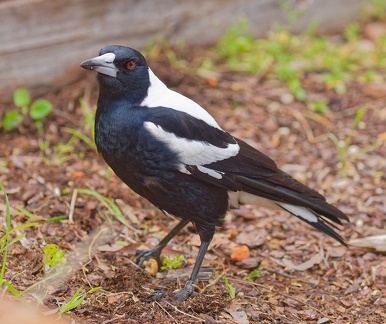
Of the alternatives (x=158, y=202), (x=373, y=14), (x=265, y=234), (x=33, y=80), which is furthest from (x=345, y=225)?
(x=373, y=14)

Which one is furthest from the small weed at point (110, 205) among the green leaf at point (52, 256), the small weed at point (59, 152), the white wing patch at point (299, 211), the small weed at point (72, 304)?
the small weed at point (72, 304)

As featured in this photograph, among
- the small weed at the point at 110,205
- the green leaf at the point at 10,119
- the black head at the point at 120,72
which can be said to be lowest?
the small weed at the point at 110,205

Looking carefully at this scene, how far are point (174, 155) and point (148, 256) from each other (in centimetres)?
61

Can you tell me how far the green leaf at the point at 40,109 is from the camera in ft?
14.6

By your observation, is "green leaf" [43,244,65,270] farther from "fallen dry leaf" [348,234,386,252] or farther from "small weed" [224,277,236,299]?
"fallen dry leaf" [348,234,386,252]

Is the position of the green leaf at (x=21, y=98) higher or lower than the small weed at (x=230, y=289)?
higher

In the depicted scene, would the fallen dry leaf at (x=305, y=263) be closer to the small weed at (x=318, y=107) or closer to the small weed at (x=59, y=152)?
the small weed at (x=59, y=152)

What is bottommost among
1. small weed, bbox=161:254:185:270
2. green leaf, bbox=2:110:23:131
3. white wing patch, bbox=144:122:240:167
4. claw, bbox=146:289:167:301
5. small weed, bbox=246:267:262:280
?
small weed, bbox=246:267:262:280

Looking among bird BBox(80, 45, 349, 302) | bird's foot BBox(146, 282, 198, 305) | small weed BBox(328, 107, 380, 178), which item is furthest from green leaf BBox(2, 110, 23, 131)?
small weed BBox(328, 107, 380, 178)

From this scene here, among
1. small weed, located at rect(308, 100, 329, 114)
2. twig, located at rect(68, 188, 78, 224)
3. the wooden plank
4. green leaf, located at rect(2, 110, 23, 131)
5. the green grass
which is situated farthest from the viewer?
the green grass

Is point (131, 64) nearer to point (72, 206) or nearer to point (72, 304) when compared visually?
point (72, 206)

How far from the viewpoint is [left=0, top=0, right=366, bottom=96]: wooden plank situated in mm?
Answer: 4582

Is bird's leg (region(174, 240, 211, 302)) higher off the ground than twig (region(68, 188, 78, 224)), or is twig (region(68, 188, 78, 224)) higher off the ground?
twig (region(68, 188, 78, 224))

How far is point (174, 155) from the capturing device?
3.02 m
